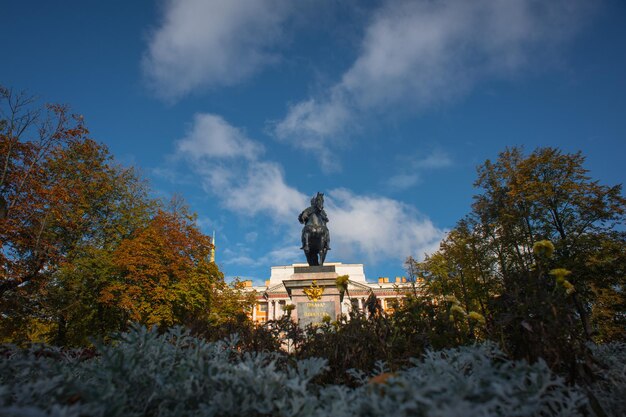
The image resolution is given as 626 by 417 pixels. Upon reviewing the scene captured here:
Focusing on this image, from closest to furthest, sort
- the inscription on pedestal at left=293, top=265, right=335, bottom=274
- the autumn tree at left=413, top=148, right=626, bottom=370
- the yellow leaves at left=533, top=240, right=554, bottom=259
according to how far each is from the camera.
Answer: the yellow leaves at left=533, top=240, right=554, bottom=259, the inscription on pedestal at left=293, top=265, right=335, bottom=274, the autumn tree at left=413, top=148, right=626, bottom=370

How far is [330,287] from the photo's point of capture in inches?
447

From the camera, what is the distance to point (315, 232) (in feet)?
43.9

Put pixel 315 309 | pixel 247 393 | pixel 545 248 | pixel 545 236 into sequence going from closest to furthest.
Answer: pixel 247 393
pixel 545 248
pixel 315 309
pixel 545 236

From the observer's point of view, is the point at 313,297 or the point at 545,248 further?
the point at 313,297

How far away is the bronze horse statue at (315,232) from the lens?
13359 mm

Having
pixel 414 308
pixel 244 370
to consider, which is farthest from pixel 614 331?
pixel 244 370

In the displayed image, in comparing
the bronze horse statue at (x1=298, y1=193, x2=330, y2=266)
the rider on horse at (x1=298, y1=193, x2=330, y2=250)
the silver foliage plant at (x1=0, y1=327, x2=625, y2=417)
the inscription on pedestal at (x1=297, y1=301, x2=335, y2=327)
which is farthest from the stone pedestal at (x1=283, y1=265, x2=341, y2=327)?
the silver foliage plant at (x1=0, y1=327, x2=625, y2=417)

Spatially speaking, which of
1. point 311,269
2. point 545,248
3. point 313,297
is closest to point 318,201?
point 311,269

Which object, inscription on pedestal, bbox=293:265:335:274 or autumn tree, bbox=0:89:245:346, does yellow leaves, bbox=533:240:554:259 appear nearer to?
inscription on pedestal, bbox=293:265:335:274

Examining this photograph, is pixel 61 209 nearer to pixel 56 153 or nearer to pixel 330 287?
pixel 56 153

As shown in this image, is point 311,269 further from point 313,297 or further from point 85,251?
point 85,251

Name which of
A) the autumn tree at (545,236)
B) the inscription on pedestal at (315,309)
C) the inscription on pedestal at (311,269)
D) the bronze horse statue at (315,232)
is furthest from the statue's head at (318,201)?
the autumn tree at (545,236)

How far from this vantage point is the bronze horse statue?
1336 centimetres

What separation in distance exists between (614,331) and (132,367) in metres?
23.6
